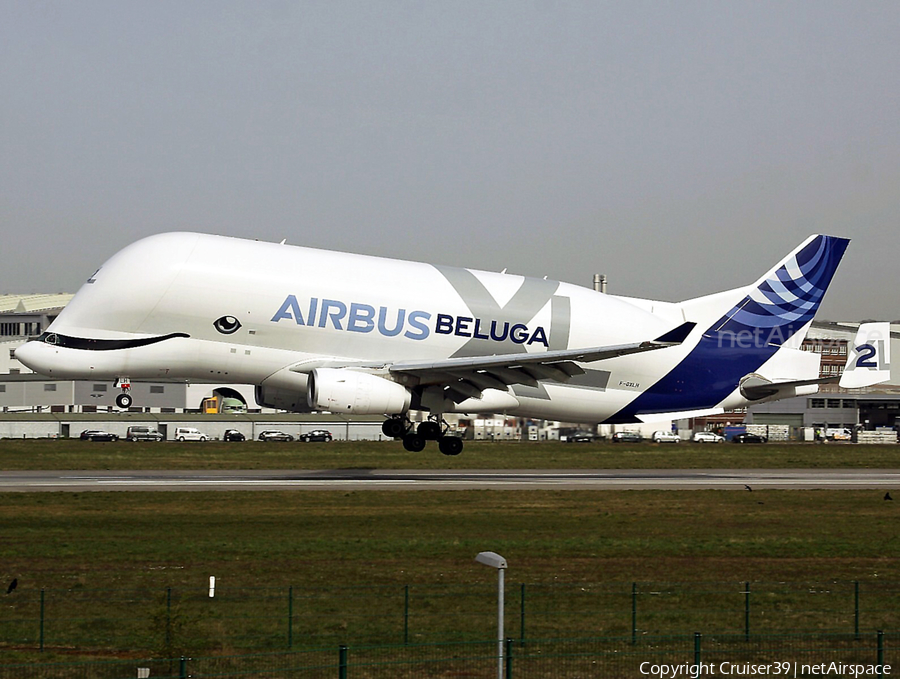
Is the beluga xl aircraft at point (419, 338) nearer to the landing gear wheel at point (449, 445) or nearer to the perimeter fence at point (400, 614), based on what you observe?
the landing gear wheel at point (449, 445)

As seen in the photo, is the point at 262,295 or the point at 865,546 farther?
the point at 262,295

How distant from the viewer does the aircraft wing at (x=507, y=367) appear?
38750 millimetres

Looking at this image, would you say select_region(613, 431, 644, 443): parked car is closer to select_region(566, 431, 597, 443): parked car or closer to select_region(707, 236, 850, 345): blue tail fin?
select_region(566, 431, 597, 443): parked car

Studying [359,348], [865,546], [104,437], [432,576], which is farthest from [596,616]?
[104,437]

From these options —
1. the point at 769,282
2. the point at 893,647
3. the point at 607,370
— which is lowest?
the point at 893,647

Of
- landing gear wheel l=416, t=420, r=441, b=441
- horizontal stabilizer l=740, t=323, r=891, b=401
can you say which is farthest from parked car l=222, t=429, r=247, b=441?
horizontal stabilizer l=740, t=323, r=891, b=401

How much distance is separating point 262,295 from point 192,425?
182ft

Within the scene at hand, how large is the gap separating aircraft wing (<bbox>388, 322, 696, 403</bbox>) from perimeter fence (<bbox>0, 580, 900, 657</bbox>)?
52.9ft

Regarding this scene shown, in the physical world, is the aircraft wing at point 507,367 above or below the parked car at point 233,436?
above

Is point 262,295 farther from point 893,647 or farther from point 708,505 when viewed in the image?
point 893,647

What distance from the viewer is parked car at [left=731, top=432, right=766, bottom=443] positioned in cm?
8878

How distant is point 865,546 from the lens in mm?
29734

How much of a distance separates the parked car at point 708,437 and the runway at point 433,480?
34732 mm

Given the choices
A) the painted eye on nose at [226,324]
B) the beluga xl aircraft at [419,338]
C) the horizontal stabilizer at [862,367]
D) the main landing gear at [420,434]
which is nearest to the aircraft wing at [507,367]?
the beluga xl aircraft at [419,338]
